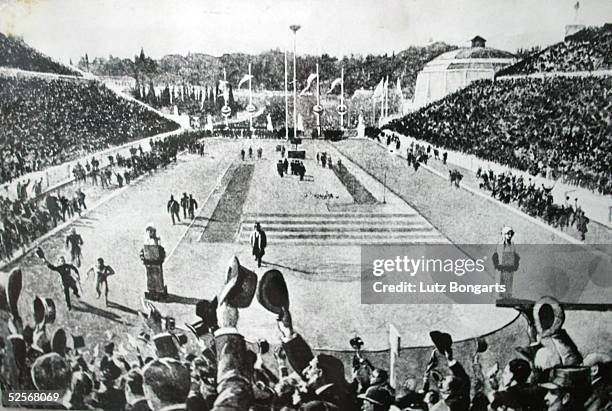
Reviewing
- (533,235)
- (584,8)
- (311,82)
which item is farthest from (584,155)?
(311,82)

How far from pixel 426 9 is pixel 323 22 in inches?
33.0

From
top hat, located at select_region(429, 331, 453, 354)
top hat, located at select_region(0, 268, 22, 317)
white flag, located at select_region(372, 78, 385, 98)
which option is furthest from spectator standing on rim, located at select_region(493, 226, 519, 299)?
top hat, located at select_region(0, 268, 22, 317)

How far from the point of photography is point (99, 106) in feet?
17.9

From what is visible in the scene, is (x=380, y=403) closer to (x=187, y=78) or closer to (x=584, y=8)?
(x=187, y=78)

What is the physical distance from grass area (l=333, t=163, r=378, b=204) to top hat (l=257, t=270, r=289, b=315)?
0.92m

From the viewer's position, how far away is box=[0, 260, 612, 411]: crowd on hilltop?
5.20 meters

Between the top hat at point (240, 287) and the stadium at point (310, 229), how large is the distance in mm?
19

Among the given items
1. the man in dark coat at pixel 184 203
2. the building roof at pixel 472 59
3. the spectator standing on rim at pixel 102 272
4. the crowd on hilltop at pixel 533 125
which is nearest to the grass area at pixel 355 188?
the crowd on hilltop at pixel 533 125

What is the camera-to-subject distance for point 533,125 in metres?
5.20

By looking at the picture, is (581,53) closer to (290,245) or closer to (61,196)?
(290,245)

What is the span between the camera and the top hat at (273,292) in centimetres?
527

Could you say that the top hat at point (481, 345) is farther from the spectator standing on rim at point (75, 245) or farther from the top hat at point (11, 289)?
the top hat at point (11, 289)

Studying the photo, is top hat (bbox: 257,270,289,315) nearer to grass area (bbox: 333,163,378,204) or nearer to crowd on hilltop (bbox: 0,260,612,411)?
crowd on hilltop (bbox: 0,260,612,411)

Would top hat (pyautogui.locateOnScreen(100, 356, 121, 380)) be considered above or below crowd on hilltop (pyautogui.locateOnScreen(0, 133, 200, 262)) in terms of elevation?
below
